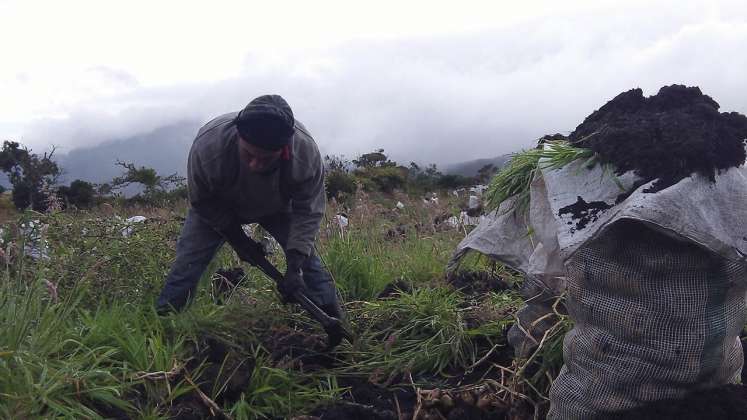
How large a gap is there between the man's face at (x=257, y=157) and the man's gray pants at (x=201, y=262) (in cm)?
63

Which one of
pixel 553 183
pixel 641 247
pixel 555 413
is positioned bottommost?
pixel 555 413

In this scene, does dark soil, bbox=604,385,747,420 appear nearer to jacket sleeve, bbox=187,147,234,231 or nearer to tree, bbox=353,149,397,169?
jacket sleeve, bbox=187,147,234,231

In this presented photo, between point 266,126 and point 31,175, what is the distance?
13.2ft

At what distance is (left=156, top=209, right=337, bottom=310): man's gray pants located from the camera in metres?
3.67

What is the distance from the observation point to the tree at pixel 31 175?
414 cm

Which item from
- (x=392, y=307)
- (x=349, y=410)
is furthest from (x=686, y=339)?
(x=392, y=307)

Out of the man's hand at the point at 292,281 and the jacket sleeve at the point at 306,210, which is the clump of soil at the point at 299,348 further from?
the jacket sleeve at the point at 306,210

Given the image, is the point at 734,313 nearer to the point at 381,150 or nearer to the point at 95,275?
the point at 95,275

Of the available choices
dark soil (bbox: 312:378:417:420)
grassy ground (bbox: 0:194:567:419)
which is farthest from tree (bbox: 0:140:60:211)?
dark soil (bbox: 312:378:417:420)

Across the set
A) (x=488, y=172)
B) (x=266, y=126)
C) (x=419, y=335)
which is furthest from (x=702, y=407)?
(x=488, y=172)

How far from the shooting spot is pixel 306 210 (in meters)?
3.71

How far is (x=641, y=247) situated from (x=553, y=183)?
1.28 feet

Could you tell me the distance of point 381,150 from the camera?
55.0 feet

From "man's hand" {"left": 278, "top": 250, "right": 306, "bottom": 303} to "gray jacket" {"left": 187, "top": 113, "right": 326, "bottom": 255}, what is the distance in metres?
0.06
